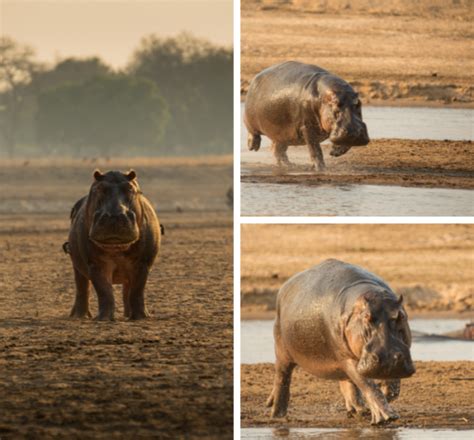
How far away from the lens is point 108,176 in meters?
8.40

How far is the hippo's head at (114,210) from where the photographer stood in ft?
27.1

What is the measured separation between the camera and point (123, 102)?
2789cm

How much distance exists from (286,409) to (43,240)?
988 cm

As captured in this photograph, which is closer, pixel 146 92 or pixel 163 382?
pixel 163 382

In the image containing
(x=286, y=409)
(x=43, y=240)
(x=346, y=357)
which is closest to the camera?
(x=346, y=357)

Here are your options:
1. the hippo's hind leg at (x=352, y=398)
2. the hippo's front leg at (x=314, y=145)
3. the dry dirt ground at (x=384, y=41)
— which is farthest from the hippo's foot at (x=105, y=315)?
the dry dirt ground at (x=384, y=41)

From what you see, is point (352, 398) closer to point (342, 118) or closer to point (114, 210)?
point (342, 118)

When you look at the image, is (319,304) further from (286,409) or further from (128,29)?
(128,29)

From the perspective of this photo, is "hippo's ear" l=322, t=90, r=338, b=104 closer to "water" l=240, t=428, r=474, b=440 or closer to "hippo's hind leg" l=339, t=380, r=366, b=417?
"hippo's hind leg" l=339, t=380, r=366, b=417

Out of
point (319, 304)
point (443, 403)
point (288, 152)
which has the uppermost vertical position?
point (288, 152)

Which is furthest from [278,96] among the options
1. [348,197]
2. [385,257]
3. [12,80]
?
[12,80]

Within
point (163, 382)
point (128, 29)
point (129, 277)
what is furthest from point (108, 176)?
point (128, 29)

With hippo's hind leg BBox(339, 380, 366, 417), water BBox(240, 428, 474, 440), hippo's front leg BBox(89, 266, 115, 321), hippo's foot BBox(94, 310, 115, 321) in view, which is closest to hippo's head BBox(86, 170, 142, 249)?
hippo's front leg BBox(89, 266, 115, 321)

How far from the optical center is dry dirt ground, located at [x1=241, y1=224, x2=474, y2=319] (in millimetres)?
8969
